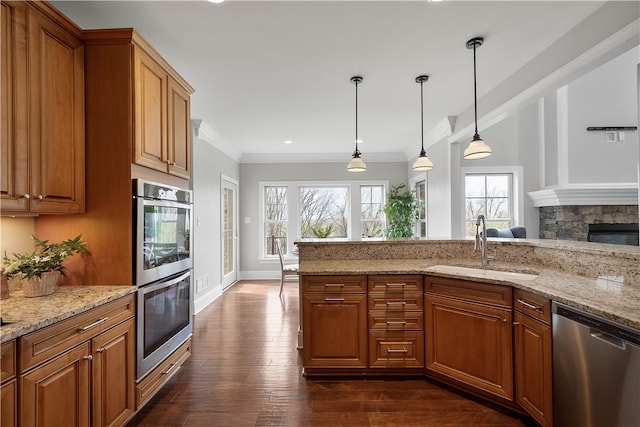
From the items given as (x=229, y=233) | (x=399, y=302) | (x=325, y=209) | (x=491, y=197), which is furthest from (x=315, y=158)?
(x=399, y=302)

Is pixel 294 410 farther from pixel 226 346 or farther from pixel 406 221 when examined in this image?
pixel 406 221

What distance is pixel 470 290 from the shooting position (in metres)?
2.23

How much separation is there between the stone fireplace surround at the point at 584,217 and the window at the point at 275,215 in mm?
4891

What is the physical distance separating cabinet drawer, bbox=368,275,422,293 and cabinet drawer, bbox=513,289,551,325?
26.7 inches

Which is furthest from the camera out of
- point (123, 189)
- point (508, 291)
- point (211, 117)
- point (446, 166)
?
point (446, 166)

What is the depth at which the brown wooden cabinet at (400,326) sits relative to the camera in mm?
2506

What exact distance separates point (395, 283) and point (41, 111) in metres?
2.48

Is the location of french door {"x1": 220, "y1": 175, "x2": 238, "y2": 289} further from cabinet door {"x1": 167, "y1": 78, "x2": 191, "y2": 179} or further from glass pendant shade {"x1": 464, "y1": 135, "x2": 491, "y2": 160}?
glass pendant shade {"x1": 464, "y1": 135, "x2": 491, "y2": 160}

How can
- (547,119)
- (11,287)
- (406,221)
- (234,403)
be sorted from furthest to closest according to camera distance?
1. (406,221)
2. (547,119)
3. (234,403)
4. (11,287)

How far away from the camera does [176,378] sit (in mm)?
2625

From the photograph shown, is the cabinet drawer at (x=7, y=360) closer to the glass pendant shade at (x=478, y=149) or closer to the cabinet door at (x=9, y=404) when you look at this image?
the cabinet door at (x=9, y=404)

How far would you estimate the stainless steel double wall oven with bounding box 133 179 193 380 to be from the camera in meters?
1.96

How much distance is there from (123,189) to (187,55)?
53.3 inches

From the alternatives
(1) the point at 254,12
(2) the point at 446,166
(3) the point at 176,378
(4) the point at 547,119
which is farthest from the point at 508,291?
(4) the point at 547,119
